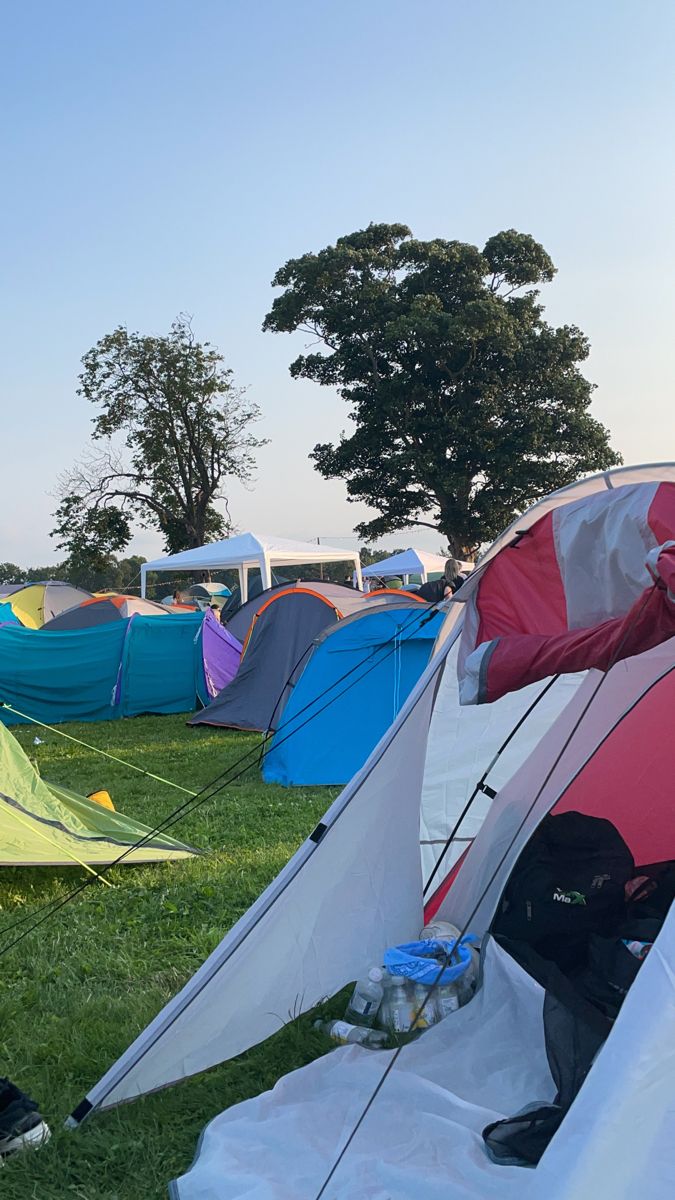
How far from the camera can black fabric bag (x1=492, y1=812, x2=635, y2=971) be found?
10.6ft

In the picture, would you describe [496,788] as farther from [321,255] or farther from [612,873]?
[321,255]

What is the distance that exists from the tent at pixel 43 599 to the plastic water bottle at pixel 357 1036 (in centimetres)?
1729

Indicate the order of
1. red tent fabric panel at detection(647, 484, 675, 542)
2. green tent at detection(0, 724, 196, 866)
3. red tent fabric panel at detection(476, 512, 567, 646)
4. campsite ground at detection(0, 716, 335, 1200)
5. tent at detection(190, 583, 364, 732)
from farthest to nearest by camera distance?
1. tent at detection(190, 583, 364, 732)
2. green tent at detection(0, 724, 196, 866)
3. red tent fabric panel at detection(476, 512, 567, 646)
4. red tent fabric panel at detection(647, 484, 675, 542)
5. campsite ground at detection(0, 716, 335, 1200)

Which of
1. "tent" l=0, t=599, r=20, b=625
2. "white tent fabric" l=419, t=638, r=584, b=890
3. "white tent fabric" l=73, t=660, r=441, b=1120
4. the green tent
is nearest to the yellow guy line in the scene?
the green tent

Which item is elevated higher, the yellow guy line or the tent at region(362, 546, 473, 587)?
the tent at region(362, 546, 473, 587)

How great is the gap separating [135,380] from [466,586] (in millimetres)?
25889

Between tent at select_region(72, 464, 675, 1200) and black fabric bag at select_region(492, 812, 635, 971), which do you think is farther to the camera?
black fabric bag at select_region(492, 812, 635, 971)

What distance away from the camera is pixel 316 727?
712 cm

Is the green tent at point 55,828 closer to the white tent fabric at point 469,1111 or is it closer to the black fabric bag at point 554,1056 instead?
the white tent fabric at point 469,1111

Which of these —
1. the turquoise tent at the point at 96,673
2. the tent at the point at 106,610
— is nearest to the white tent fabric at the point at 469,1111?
the turquoise tent at the point at 96,673

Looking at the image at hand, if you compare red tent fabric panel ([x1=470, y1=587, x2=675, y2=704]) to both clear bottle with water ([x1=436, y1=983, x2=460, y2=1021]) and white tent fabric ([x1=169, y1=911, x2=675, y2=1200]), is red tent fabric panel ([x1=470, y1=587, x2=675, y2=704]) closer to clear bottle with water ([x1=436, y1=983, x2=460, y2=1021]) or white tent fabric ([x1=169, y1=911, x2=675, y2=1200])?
white tent fabric ([x1=169, y1=911, x2=675, y2=1200])

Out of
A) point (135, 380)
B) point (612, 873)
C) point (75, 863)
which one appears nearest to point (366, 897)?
point (612, 873)

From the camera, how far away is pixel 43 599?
20156 mm

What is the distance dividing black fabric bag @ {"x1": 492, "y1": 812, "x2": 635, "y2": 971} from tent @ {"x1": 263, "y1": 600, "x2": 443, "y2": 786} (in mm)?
3381
